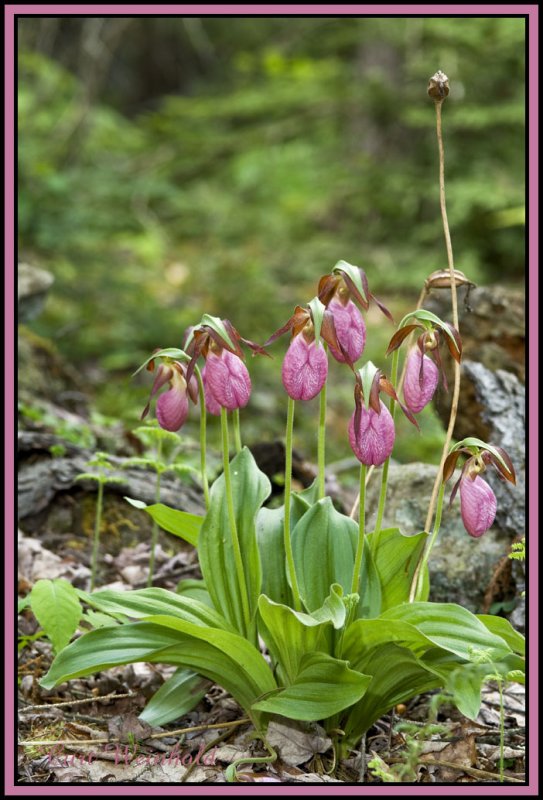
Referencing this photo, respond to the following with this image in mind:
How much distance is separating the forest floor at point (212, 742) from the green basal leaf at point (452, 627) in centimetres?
18

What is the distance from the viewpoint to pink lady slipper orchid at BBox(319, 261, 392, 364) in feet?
5.27

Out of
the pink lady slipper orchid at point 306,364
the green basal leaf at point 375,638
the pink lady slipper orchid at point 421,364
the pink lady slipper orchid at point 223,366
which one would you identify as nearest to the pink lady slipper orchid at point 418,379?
the pink lady slipper orchid at point 421,364

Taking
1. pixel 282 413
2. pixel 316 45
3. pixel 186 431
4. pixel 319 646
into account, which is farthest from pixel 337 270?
pixel 316 45

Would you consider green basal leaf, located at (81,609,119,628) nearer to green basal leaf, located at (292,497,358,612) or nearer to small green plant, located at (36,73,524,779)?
small green plant, located at (36,73,524,779)

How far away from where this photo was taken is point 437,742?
1874 millimetres

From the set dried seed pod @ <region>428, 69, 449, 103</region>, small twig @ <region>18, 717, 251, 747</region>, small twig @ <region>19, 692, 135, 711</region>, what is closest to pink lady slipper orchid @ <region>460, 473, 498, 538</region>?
small twig @ <region>18, 717, 251, 747</region>

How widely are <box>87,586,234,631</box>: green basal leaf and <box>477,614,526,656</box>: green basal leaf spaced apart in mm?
568

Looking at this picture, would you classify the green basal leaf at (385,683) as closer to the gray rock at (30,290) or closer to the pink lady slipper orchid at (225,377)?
the pink lady slipper orchid at (225,377)

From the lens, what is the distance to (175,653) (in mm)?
1794

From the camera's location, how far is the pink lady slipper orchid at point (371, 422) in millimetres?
1557

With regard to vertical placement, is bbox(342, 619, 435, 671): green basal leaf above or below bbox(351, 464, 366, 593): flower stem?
below

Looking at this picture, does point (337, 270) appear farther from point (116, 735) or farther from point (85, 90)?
point (85, 90)

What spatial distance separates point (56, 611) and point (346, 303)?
3.25 feet

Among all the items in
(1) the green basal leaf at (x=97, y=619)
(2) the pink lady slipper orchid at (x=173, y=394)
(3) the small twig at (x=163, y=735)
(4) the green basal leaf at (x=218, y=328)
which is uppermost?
(4) the green basal leaf at (x=218, y=328)
